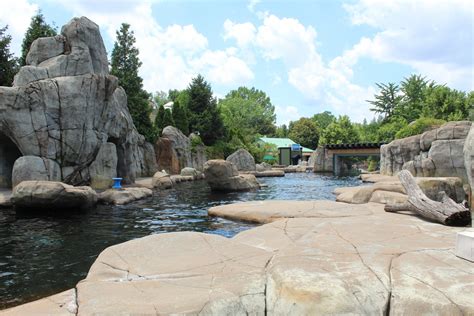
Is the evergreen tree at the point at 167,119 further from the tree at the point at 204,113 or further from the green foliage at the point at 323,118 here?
the green foliage at the point at 323,118

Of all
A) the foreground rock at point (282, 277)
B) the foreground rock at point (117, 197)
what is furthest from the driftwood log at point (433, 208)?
the foreground rock at point (117, 197)

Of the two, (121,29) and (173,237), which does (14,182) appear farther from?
(121,29)

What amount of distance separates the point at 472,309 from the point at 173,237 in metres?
4.78

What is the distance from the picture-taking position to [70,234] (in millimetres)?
12125

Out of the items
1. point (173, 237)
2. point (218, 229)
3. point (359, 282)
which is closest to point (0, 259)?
Result: point (173, 237)

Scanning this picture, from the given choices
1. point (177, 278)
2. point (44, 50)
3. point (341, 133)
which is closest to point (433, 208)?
point (177, 278)

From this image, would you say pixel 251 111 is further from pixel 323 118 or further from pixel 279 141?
pixel 323 118

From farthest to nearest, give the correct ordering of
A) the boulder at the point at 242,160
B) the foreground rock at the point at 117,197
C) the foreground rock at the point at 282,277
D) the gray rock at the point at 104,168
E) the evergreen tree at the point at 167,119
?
the boulder at the point at 242,160 → the evergreen tree at the point at 167,119 → the gray rock at the point at 104,168 → the foreground rock at the point at 117,197 → the foreground rock at the point at 282,277

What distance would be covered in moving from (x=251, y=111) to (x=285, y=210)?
66.9m

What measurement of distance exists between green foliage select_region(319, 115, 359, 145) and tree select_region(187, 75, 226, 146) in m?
23.8

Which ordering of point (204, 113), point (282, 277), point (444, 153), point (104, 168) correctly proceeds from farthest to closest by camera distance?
point (204, 113) < point (104, 168) < point (444, 153) < point (282, 277)

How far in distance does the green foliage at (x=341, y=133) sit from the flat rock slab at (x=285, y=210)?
178ft

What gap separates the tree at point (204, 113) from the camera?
4853 centimetres

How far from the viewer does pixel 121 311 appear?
14.6ft
